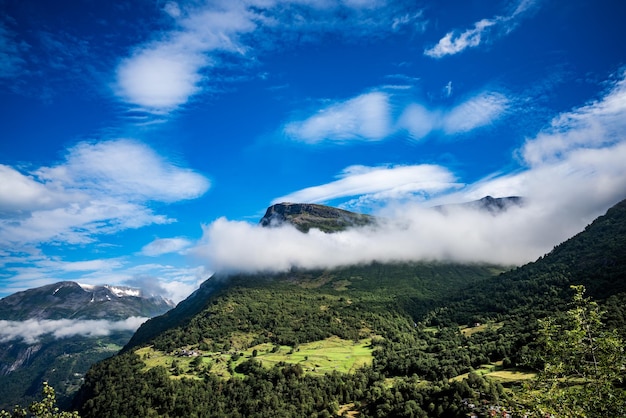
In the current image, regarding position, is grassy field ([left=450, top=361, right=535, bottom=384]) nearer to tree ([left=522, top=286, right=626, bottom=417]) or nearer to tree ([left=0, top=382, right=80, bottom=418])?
tree ([left=522, top=286, right=626, bottom=417])

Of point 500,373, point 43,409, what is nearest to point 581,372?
point 43,409

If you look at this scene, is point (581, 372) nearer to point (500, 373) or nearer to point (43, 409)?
point (43, 409)

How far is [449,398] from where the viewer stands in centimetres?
11975

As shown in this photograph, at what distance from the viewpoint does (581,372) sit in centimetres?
2498

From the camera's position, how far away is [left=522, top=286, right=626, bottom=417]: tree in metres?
22.3

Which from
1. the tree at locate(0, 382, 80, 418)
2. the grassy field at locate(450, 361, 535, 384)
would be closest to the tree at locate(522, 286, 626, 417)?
the tree at locate(0, 382, 80, 418)

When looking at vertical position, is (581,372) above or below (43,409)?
below

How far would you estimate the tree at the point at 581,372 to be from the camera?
73.2ft

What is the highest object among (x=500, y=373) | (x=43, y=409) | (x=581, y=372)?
(x=43, y=409)

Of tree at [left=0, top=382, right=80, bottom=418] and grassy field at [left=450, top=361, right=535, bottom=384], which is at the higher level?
tree at [left=0, top=382, right=80, bottom=418]

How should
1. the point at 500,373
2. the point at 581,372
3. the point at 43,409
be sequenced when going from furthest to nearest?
the point at 500,373, the point at 43,409, the point at 581,372

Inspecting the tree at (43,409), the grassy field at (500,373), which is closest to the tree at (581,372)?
the tree at (43,409)

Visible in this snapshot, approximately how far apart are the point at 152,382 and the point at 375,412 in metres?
121

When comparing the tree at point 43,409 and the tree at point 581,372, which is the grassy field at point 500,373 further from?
the tree at point 43,409
